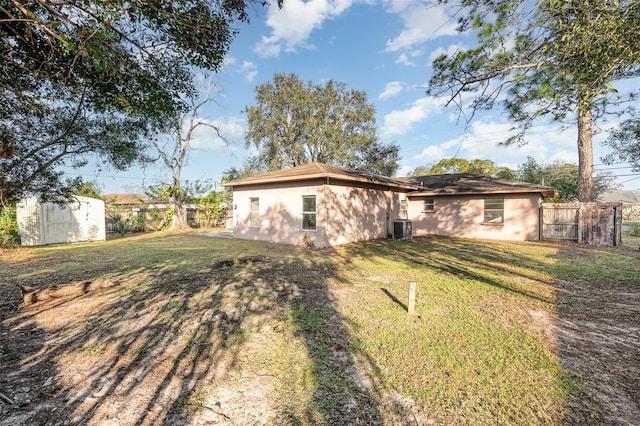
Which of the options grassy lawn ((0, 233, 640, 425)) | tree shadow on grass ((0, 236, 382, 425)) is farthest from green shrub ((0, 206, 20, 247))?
tree shadow on grass ((0, 236, 382, 425))

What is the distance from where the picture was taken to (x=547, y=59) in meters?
4.26

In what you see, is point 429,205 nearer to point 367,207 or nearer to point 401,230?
point 401,230

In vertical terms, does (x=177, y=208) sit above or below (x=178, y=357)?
above

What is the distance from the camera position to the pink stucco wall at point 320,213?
36.0 feet

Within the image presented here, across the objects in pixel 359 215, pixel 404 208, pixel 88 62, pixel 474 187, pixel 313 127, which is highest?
pixel 313 127

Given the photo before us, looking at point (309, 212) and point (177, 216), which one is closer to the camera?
point (309, 212)

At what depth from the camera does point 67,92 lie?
4297 millimetres

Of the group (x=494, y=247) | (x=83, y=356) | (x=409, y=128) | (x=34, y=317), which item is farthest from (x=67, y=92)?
(x=409, y=128)

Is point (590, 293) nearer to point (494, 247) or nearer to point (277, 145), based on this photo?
point (494, 247)

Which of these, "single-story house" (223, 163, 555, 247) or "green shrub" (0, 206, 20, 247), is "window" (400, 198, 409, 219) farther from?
"green shrub" (0, 206, 20, 247)

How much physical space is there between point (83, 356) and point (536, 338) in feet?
17.1

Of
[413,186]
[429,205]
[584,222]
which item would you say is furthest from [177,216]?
[584,222]

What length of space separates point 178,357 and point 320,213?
26.6 ft

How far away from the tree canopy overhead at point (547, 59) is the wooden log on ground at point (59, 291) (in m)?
7.12
